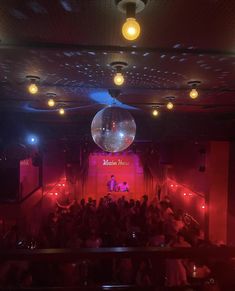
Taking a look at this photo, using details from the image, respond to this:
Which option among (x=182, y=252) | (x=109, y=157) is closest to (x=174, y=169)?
(x=109, y=157)

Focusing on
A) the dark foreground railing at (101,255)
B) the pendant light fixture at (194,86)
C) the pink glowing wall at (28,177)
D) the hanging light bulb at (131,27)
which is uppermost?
the pendant light fixture at (194,86)

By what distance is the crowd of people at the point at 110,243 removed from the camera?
4.63 meters

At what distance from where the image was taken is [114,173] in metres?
15.0

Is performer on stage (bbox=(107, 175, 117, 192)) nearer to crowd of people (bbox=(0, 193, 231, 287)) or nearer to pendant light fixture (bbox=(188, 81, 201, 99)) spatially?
crowd of people (bbox=(0, 193, 231, 287))

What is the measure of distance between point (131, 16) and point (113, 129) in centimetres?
159

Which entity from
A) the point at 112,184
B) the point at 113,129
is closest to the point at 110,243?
the point at 113,129

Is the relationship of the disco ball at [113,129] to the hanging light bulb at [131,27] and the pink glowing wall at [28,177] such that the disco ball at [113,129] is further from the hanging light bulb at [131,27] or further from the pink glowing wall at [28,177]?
the pink glowing wall at [28,177]

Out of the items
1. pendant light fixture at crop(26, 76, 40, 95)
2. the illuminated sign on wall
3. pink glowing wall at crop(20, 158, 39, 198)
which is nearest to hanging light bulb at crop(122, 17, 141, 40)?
pendant light fixture at crop(26, 76, 40, 95)

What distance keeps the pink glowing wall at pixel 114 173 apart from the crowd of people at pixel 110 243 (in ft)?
12.5

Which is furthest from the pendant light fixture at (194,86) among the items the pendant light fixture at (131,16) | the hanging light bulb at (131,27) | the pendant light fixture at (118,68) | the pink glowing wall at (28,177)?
the pink glowing wall at (28,177)

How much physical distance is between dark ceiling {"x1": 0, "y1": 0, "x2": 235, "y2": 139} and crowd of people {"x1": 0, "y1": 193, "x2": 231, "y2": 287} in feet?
5.82

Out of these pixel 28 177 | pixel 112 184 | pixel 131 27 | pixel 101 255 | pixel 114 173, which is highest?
pixel 131 27

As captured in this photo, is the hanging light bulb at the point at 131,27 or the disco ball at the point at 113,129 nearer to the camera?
the hanging light bulb at the point at 131,27

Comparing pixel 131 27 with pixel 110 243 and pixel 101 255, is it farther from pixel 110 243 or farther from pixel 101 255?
pixel 110 243
